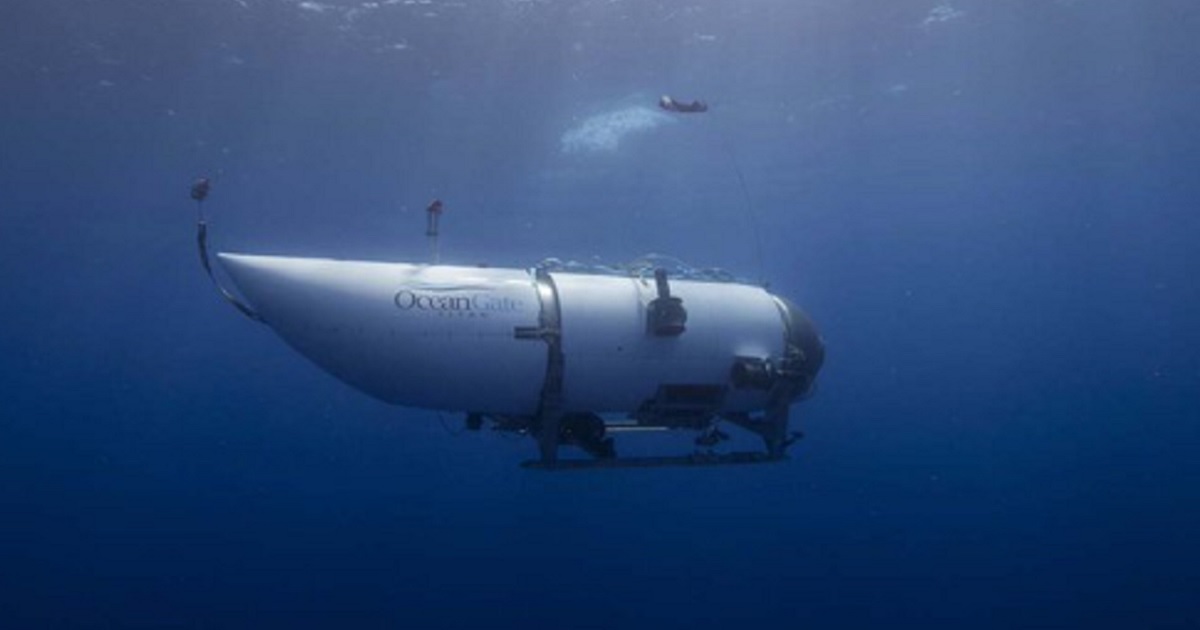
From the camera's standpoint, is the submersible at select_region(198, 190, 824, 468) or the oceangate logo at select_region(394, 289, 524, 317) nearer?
the submersible at select_region(198, 190, 824, 468)

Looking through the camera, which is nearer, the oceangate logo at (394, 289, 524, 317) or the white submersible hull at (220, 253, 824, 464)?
the white submersible hull at (220, 253, 824, 464)

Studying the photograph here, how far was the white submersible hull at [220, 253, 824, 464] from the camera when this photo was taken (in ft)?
21.5

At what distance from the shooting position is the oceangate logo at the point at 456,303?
21.8 feet

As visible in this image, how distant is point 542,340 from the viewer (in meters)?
6.92

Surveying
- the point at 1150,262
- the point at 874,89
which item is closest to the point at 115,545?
the point at 874,89

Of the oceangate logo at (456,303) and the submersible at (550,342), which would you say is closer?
the submersible at (550,342)

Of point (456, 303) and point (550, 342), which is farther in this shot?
point (550, 342)

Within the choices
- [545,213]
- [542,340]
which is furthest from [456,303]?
[545,213]

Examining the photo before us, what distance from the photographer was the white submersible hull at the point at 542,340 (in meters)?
6.54

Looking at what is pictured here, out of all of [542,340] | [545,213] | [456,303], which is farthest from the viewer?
[545,213]

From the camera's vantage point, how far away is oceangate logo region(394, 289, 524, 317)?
6652mm

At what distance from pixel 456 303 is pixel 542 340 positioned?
83 centimetres

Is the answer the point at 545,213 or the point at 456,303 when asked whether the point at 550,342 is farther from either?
the point at 545,213

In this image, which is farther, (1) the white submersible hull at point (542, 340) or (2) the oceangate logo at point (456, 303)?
(2) the oceangate logo at point (456, 303)
